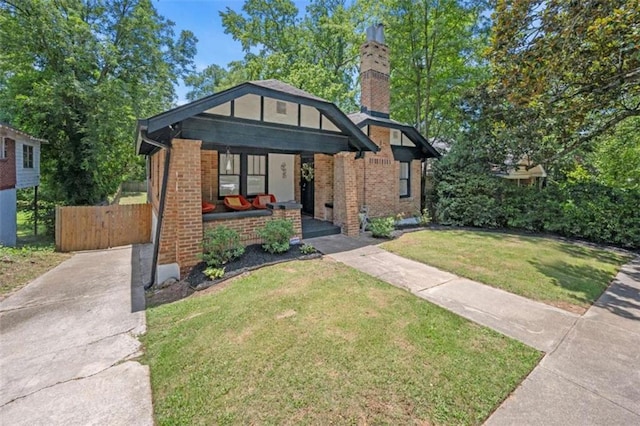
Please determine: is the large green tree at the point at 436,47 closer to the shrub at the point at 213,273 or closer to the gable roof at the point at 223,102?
the gable roof at the point at 223,102

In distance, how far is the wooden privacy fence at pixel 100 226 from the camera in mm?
10422

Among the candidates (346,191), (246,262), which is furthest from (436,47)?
(246,262)

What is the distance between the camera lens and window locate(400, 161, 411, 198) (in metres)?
12.5

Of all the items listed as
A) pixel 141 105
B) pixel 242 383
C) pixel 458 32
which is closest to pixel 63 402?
pixel 242 383

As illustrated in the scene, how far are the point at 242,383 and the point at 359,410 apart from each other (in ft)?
3.83

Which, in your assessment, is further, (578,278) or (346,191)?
(346,191)

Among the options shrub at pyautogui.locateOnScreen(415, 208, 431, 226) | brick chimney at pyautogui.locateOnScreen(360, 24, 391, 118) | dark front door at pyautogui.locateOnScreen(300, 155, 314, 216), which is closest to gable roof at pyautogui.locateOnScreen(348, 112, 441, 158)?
brick chimney at pyautogui.locateOnScreen(360, 24, 391, 118)

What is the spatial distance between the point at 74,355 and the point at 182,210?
2981mm

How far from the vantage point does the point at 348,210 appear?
9.09 metres

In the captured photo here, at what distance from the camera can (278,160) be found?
36.4 feet

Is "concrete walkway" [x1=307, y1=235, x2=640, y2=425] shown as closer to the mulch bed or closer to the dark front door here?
the mulch bed

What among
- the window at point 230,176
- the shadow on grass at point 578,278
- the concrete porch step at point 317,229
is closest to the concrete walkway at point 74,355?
the window at point 230,176

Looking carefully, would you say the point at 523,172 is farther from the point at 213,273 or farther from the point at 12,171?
the point at 12,171

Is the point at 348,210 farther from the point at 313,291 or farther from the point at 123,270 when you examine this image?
the point at 123,270
